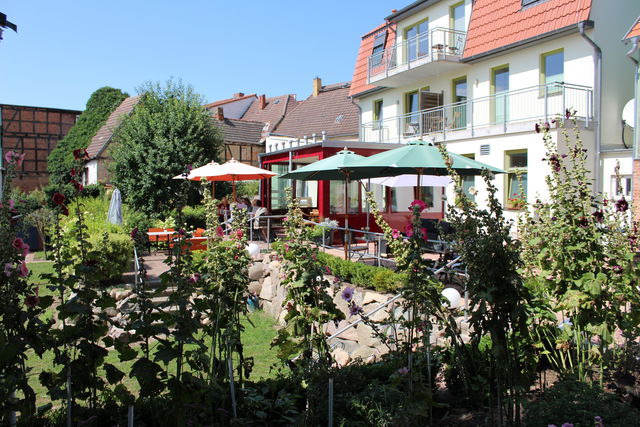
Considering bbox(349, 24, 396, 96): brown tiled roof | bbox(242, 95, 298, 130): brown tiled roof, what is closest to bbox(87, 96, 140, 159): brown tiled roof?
bbox(242, 95, 298, 130): brown tiled roof

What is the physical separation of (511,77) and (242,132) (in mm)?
21724

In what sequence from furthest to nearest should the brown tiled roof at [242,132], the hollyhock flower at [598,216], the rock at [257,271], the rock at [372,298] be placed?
the brown tiled roof at [242,132]
the rock at [257,271]
the rock at [372,298]
the hollyhock flower at [598,216]

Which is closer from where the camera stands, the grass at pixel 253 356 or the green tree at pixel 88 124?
the grass at pixel 253 356

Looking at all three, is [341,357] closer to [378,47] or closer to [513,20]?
[513,20]

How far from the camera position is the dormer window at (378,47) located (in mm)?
21906

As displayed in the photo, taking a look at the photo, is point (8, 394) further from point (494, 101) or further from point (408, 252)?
point (494, 101)

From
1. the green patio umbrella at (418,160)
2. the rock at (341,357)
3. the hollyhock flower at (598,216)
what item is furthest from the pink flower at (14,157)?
the green patio umbrella at (418,160)

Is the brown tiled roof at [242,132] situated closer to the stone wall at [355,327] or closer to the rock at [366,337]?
the stone wall at [355,327]

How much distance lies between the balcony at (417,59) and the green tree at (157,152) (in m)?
7.51

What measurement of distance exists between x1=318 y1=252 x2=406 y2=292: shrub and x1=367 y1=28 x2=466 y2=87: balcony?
35.8 feet

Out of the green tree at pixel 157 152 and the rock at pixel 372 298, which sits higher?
the green tree at pixel 157 152

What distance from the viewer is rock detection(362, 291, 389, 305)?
8.06 meters

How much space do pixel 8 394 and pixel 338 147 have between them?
1283cm

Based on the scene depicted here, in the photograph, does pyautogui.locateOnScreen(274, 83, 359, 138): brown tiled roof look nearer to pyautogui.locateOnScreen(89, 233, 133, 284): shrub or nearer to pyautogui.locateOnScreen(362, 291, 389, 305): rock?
pyautogui.locateOnScreen(89, 233, 133, 284): shrub
